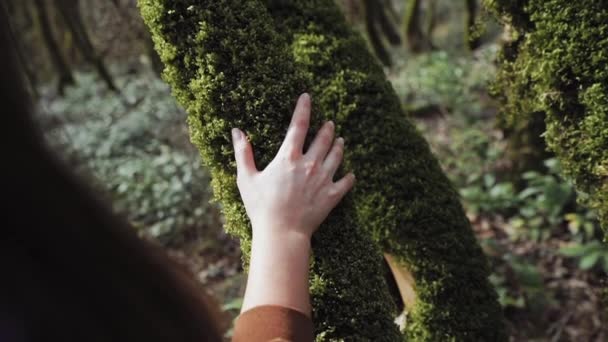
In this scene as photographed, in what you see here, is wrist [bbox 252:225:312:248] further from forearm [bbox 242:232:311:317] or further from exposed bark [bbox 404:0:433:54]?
exposed bark [bbox 404:0:433:54]

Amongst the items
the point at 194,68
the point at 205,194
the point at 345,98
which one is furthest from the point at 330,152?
the point at 205,194

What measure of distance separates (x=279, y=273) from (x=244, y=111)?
0.66 m

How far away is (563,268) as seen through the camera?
4.48 meters

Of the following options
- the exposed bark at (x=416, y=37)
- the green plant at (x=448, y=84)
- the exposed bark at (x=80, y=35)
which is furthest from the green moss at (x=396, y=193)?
the exposed bark at (x=80, y=35)

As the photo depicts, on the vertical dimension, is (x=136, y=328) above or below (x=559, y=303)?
above

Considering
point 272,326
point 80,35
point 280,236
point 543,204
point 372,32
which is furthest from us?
point 80,35

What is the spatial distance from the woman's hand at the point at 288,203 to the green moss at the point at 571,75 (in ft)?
3.54

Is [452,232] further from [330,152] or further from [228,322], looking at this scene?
[228,322]

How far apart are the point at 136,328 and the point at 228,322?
352 cm

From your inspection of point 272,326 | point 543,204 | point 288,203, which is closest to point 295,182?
point 288,203

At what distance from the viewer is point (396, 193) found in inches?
108

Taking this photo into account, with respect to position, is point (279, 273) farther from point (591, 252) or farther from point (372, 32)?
point (372, 32)

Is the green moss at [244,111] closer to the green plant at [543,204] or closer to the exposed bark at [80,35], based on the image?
the green plant at [543,204]

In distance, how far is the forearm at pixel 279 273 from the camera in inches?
64.9
